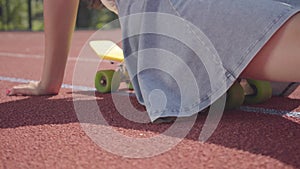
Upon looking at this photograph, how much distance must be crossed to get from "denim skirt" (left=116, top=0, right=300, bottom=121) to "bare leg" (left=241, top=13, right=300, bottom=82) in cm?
4

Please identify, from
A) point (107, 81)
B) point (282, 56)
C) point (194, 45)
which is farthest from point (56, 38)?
point (282, 56)

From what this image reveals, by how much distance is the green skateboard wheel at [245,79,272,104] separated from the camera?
72.8 inches

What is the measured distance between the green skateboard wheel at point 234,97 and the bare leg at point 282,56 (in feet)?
0.58

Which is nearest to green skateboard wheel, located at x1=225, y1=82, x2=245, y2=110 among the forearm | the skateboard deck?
the skateboard deck

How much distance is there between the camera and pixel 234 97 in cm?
167

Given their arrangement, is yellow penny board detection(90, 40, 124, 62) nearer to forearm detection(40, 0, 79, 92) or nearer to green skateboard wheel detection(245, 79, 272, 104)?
forearm detection(40, 0, 79, 92)

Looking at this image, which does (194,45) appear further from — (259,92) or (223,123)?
(259,92)

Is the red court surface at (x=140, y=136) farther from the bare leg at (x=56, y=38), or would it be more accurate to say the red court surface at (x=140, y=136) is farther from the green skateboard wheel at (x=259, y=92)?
the bare leg at (x=56, y=38)

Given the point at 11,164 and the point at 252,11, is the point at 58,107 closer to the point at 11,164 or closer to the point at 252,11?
the point at 11,164

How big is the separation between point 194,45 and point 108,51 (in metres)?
0.88

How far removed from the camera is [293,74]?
1.44 meters

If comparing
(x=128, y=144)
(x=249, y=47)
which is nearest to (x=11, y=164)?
(x=128, y=144)

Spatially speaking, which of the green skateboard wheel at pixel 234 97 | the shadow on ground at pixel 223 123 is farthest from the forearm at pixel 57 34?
the green skateboard wheel at pixel 234 97

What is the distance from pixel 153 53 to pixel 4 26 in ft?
53.2
